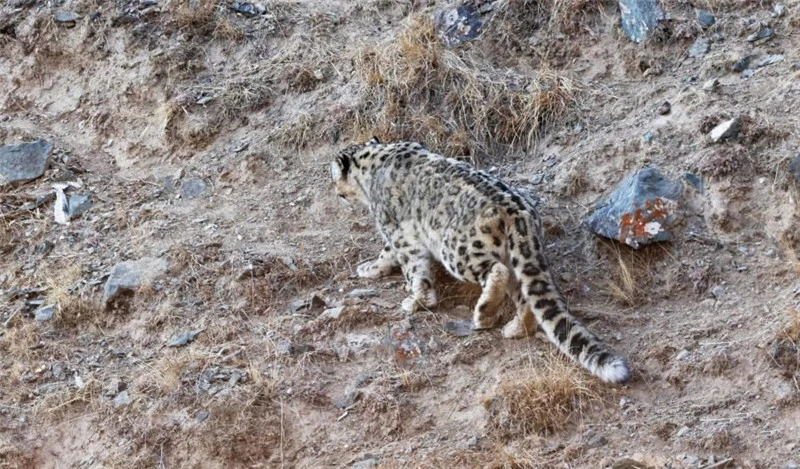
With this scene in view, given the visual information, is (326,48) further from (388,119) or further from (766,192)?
(766,192)

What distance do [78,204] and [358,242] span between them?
109 inches

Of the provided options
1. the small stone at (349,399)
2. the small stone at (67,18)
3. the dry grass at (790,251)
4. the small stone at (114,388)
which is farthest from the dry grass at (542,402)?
the small stone at (67,18)

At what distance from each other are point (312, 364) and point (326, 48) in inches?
162

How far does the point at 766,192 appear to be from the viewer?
773cm

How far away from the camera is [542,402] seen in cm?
657

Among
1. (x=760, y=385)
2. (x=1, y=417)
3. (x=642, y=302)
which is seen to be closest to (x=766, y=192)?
(x=642, y=302)

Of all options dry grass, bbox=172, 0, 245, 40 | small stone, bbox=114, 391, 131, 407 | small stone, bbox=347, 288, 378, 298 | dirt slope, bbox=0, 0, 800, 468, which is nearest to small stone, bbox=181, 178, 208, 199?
dirt slope, bbox=0, 0, 800, 468

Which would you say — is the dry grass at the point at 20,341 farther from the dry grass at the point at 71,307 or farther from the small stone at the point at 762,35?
the small stone at the point at 762,35

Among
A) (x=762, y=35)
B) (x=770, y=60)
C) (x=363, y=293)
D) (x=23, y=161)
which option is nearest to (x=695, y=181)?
(x=770, y=60)

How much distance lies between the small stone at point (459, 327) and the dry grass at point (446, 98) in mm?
2183

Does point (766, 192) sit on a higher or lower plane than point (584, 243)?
higher

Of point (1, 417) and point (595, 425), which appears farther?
point (1, 417)

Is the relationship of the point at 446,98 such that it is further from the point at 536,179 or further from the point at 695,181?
the point at 695,181

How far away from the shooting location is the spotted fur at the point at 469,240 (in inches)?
276
